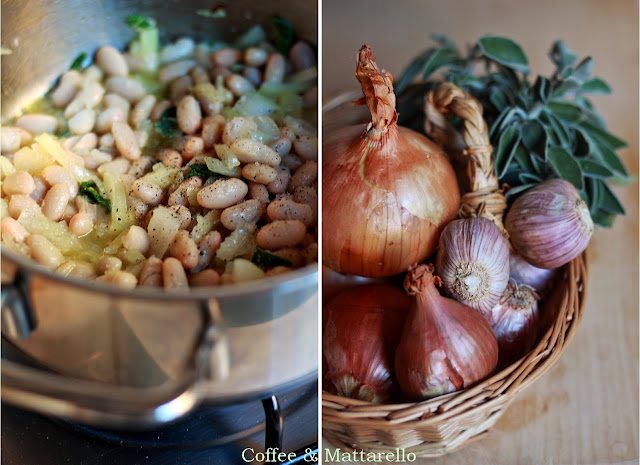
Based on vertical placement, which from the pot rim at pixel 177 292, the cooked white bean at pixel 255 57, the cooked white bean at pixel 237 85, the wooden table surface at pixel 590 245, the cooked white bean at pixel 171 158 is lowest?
the wooden table surface at pixel 590 245

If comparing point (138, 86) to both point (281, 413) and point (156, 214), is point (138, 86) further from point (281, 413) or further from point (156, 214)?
point (281, 413)

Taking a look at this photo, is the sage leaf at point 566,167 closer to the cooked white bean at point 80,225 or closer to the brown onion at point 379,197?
the brown onion at point 379,197

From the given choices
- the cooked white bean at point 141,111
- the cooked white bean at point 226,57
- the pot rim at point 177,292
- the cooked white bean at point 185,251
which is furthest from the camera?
the cooked white bean at point 226,57

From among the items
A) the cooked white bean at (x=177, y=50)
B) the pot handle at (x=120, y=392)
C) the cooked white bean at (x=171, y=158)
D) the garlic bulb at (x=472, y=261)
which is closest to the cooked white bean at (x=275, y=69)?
the cooked white bean at (x=177, y=50)

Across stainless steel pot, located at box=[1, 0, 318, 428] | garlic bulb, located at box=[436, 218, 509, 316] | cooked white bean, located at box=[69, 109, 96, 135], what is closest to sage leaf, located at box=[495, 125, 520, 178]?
garlic bulb, located at box=[436, 218, 509, 316]

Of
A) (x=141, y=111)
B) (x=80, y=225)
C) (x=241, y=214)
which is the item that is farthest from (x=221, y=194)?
(x=141, y=111)

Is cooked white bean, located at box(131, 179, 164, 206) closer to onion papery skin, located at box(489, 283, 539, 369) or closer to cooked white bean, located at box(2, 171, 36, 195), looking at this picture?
cooked white bean, located at box(2, 171, 36, 195)

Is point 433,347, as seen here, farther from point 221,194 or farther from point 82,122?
point 82,122
